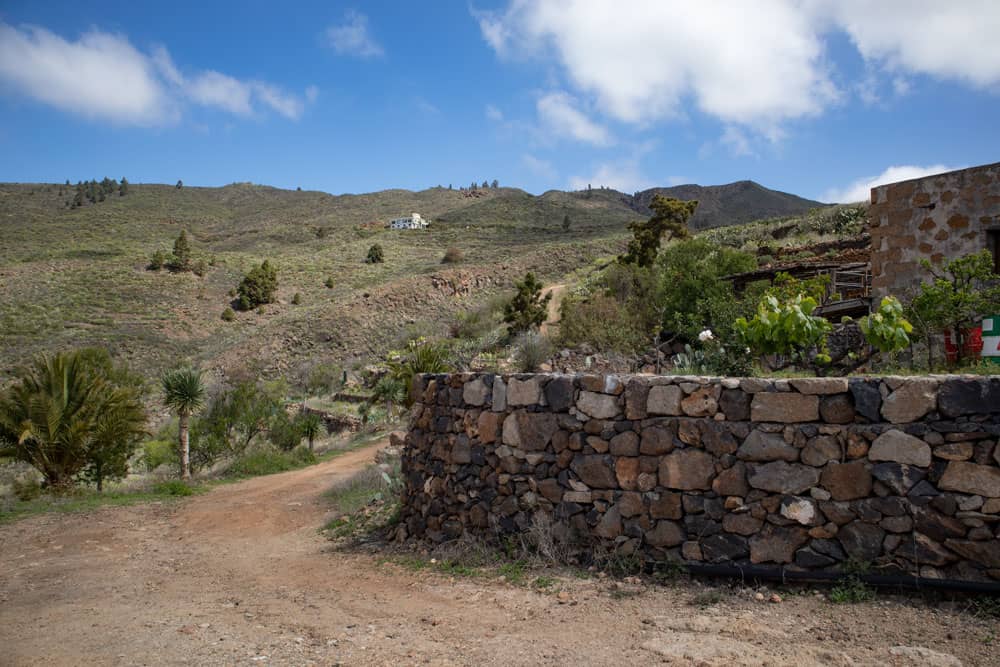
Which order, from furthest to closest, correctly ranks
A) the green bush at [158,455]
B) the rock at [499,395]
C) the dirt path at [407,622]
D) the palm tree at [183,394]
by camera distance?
1. the green bush at [158,455]
2. the palm tree at [183,394]
3. the rock at [499,395]
4. the dirt path at [407,622]

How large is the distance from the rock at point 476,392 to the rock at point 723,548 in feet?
8.83

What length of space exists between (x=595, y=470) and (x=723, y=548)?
4.20ft

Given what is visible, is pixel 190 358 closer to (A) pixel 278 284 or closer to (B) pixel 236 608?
(A) pixel 278 284

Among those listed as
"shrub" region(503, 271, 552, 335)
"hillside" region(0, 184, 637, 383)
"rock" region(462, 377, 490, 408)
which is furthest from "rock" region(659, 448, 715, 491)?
"hillside" region(0, 184, 637, 383)

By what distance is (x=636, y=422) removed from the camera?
5.72 metres

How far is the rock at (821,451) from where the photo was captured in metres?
4.83

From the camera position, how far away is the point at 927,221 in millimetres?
10695

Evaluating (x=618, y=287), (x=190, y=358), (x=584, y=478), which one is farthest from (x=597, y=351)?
(x=190, y=358)

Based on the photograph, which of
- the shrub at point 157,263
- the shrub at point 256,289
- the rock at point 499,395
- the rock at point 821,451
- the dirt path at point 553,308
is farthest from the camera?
the shrub at point 157,263

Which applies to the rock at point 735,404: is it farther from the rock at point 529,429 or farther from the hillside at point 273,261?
the hillside at point 273,261

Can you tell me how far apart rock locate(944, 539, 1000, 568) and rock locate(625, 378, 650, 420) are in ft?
7.94

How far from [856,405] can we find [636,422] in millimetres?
1776

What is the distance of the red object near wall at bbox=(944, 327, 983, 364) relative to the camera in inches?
330

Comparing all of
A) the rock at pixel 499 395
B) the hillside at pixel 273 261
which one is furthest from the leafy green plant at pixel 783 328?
the hillside at pixel 273 261
